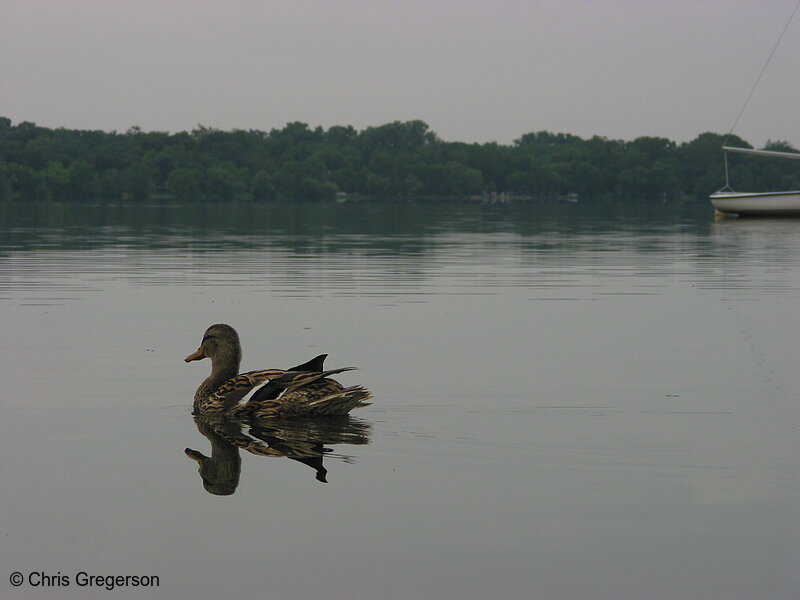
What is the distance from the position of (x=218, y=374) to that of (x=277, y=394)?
3.45ft

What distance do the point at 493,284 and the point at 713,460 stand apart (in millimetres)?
20744

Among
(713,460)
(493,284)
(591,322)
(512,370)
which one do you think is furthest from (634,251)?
(713,460)

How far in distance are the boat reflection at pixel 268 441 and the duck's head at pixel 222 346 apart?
2.94ft

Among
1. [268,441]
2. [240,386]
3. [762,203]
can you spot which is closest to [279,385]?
[240,386]

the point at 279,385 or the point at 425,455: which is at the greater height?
the point at 279,385

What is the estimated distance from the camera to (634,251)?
160ft

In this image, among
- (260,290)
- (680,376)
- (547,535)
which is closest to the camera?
(547,535)

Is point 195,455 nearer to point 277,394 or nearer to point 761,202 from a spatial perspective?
point 277,394

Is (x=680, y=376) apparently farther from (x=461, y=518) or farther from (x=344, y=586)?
(x=344, y=586)

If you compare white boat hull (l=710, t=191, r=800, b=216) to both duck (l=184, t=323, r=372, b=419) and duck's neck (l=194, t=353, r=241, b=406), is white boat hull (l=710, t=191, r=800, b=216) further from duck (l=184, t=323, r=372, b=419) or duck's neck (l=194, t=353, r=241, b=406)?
duck (l=184, t=323, r=372, b=419)

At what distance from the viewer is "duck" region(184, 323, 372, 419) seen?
13.4 meters

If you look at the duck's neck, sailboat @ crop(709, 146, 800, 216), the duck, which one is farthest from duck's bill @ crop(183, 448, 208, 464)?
sailboat @ crop(709, 146, 800, 216)

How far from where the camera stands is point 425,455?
38.3ft

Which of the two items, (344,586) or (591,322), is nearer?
(344,586)
